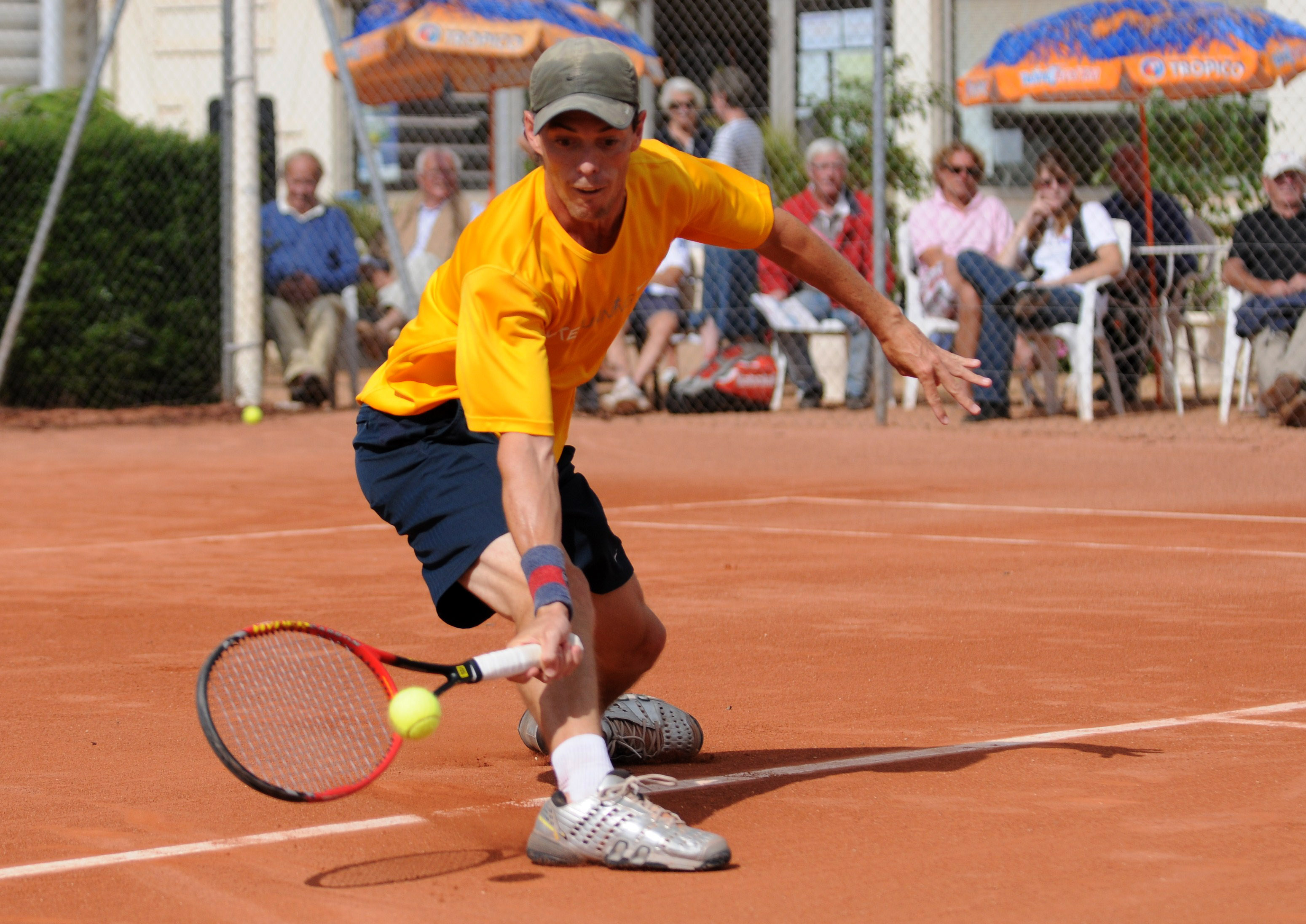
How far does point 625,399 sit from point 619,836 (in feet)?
33.7

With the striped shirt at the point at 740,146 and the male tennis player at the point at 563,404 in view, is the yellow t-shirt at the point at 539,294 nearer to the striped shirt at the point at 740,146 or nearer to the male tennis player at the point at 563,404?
the male tennis player at the point at 563,404

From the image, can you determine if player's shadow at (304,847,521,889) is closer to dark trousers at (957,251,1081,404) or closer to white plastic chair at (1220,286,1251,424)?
dark trousers at (957,251,1081,404)

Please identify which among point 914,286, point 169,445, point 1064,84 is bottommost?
point 169,445

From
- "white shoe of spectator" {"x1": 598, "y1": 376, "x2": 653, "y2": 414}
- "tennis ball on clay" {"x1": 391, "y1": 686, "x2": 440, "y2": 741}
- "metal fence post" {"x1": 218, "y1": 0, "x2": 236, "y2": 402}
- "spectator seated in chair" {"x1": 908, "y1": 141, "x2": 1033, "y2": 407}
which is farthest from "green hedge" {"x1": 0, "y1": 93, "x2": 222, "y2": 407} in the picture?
"tennis ball on clay" {"x1": 391, "y1": 686, "x2": 440, "y2": 741}

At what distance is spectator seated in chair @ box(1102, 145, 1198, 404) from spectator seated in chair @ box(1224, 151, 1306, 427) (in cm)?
83

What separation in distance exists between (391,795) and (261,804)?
0.27 meters

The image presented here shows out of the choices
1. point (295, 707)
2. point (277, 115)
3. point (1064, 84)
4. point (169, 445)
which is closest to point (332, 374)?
point (169, 445)

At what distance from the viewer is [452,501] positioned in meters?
3.88

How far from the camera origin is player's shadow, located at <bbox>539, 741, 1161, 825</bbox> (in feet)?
13.0

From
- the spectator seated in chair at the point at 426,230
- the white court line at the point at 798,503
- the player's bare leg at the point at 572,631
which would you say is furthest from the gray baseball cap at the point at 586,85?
the spectator seated in chair at the point at 426,230

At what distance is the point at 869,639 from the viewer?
228 inches

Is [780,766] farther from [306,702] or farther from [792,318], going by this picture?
[792,318]

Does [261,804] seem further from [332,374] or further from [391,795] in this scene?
[332,374]

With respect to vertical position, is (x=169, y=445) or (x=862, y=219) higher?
(x=862, y=219)
